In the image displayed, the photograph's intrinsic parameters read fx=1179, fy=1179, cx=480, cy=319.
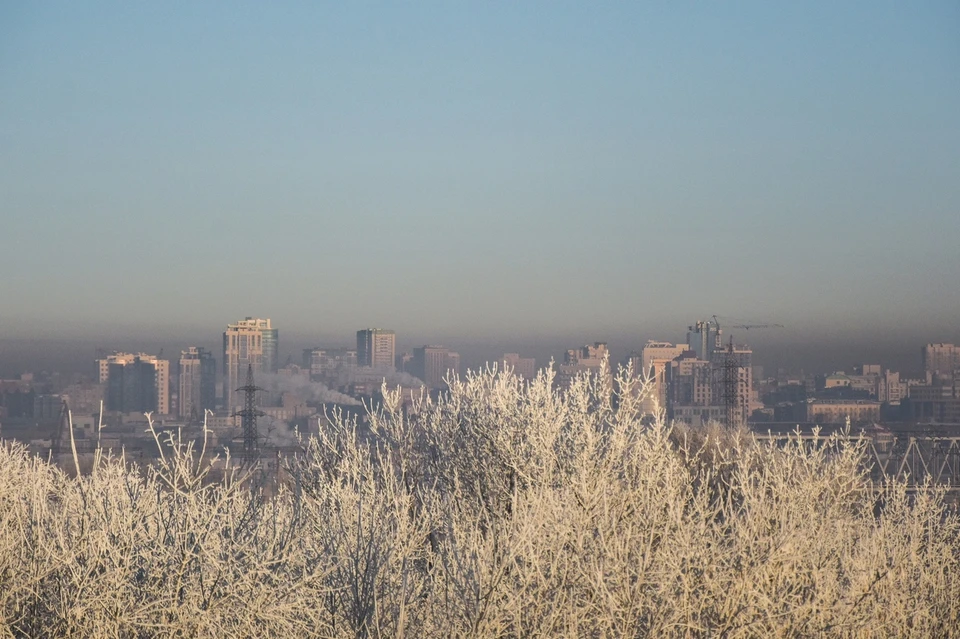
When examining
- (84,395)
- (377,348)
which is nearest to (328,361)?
(377,348)

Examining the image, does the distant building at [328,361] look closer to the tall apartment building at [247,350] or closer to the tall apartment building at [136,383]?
the tall apartment building at [247,350]

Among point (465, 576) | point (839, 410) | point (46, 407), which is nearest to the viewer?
point (465, 576)

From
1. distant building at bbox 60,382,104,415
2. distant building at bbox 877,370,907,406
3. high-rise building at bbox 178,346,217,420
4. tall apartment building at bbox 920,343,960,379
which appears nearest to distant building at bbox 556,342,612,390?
distant building at bbox 877,370,907,406

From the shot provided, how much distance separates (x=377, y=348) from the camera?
171m

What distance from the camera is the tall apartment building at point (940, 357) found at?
402 ft

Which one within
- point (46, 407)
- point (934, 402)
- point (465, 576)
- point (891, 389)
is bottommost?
point (46, 407)

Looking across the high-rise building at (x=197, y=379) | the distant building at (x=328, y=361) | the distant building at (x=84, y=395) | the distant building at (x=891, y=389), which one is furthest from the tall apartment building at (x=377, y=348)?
the distant building at (x=891, y=389)

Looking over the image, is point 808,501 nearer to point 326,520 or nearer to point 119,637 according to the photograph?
point 326,520

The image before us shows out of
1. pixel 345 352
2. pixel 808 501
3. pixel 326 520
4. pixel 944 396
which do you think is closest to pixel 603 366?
pixel 808 501

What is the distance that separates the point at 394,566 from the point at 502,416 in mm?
5453

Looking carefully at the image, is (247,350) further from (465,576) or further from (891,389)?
(465,576)

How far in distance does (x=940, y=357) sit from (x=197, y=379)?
277 feet

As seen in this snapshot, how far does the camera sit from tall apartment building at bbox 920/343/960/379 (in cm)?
12250

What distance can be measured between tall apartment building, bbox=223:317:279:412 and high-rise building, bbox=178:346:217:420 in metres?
3.09
